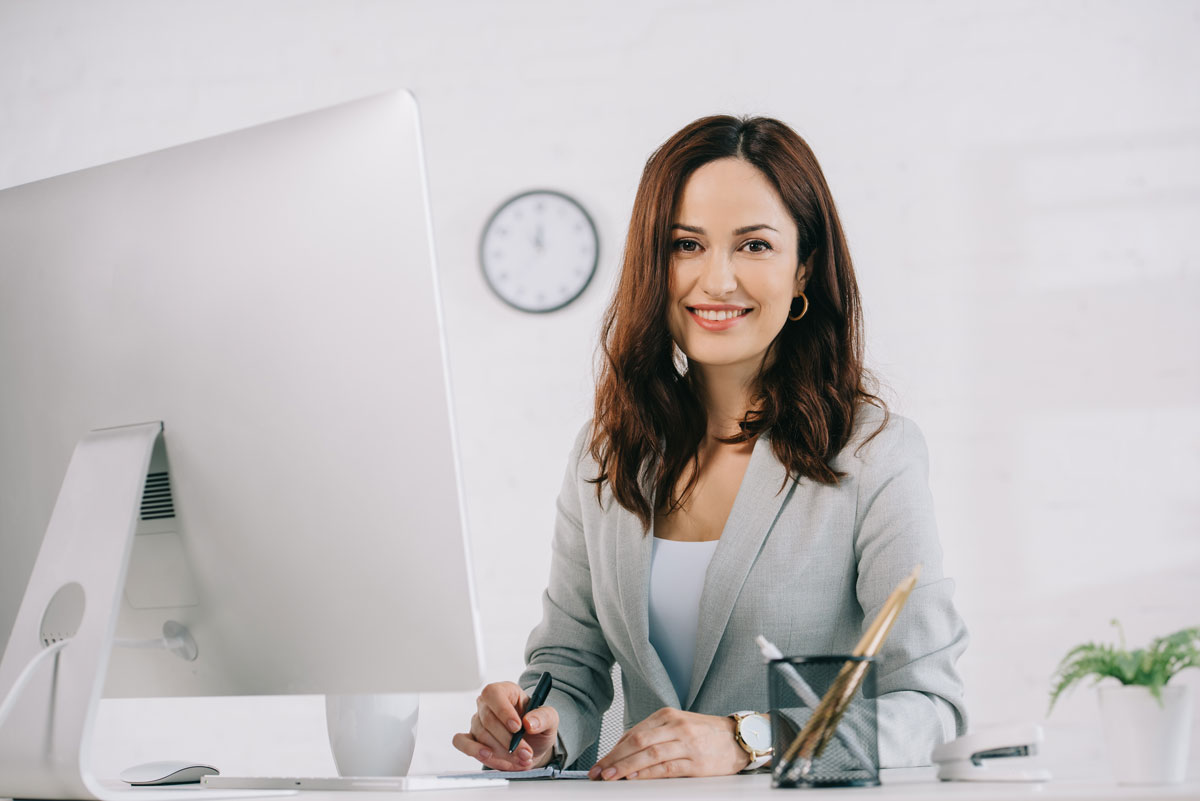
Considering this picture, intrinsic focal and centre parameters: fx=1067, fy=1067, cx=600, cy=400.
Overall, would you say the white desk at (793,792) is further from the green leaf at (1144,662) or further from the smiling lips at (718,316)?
the smiling lips at (718,316)

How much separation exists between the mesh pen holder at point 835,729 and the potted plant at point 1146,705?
14 cm

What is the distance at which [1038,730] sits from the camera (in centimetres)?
76

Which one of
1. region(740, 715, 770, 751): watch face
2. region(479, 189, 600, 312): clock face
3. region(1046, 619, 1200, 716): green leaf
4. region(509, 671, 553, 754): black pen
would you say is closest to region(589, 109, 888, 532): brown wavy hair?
region(509, 671, 553, 754): black pen

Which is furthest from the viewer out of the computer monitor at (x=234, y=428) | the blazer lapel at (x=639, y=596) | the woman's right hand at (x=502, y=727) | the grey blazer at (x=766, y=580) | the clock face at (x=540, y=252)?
the clock face at (x=540, y=252)

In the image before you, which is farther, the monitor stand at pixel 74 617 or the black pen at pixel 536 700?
the black pen at pixel 536 700

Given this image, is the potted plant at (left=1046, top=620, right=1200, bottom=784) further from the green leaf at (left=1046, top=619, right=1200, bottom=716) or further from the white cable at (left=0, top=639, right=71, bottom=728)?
the white cable at (left=0, top=639, right=71, bottom=728)

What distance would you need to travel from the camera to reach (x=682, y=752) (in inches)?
39.5

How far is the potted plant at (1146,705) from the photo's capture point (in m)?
0.70

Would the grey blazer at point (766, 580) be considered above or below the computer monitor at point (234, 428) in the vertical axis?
below

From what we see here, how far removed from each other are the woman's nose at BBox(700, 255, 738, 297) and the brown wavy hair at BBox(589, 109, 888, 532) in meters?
0.07

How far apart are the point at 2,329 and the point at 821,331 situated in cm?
111

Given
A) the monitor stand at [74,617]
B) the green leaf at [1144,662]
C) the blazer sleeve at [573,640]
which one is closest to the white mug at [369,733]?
the monitor stand at [74,617]

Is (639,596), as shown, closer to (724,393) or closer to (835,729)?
(724,393)

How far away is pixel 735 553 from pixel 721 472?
250 millimetres
